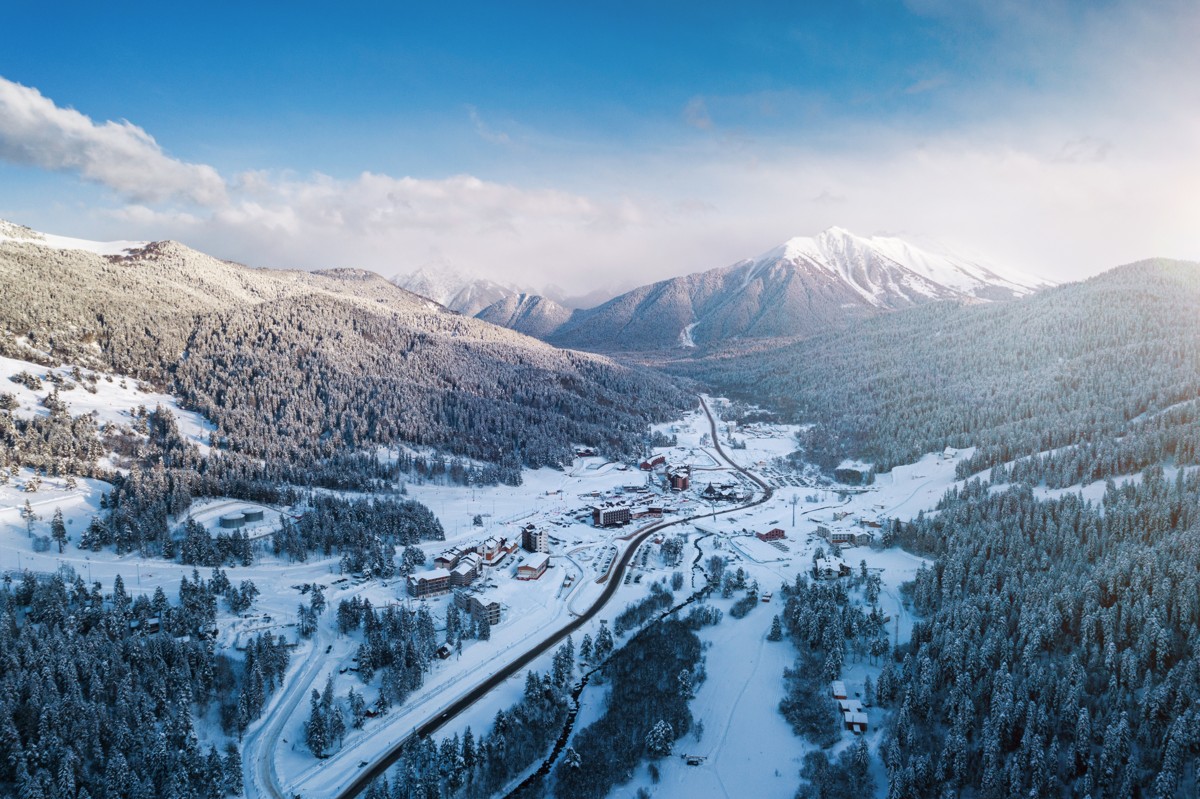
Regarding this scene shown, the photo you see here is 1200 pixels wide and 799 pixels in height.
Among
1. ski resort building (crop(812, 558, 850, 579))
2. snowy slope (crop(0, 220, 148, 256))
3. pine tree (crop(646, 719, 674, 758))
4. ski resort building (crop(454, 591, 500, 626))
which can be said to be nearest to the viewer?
pine tree (crop(646, 719, 674, 758))

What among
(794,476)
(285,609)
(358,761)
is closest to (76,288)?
(285,609)

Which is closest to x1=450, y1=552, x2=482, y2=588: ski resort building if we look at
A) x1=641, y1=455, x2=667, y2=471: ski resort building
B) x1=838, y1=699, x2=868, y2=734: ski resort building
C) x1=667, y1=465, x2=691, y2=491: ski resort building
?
x1=838, y1=699, x2=868, y2=734: ski resort building

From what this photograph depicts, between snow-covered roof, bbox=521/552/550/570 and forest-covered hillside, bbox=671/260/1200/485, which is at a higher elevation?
forest-covered hillside, bbox=671/260/1200/485

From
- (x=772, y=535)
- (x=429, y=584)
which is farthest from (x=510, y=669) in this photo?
(x=772, y=535)

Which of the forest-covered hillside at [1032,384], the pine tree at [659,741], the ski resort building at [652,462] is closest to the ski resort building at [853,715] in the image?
the pine tree at [659,741]

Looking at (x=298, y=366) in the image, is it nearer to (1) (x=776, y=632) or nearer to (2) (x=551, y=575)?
(2) (x=551, y=575)

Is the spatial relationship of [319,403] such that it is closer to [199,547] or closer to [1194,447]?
[199,547]

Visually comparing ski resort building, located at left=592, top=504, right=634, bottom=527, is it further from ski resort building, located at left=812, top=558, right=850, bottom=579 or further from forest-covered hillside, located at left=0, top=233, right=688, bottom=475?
ski resort building, located at left=812, top=558, right=850, bottom=579
